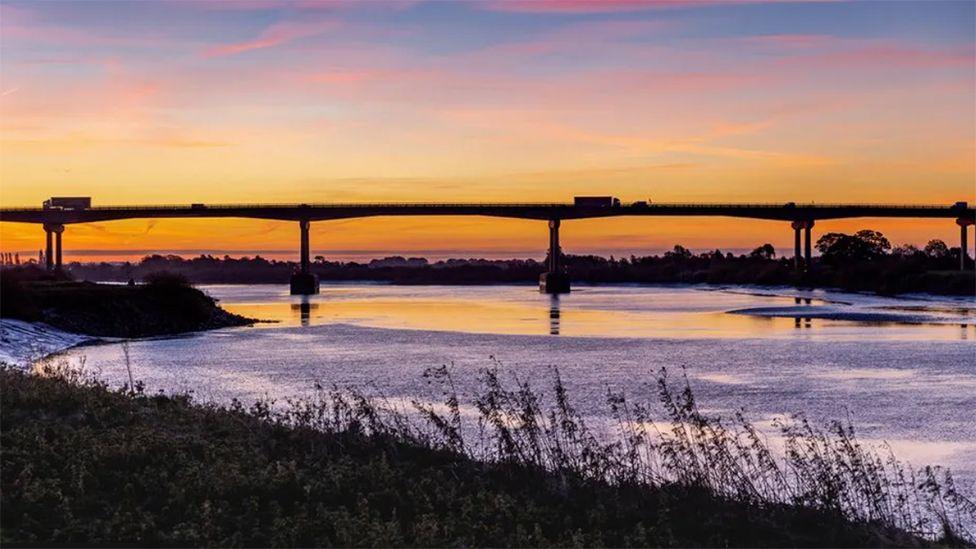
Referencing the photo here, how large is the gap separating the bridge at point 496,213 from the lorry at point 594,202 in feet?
0.64

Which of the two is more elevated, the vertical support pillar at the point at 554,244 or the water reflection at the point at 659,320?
the vertical support pillar at the point at 554,244

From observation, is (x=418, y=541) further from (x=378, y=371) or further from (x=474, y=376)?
(x=378, y=371)

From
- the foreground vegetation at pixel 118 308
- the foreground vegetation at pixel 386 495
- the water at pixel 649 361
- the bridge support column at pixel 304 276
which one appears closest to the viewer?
the foreground vegetation at pixel 386 495

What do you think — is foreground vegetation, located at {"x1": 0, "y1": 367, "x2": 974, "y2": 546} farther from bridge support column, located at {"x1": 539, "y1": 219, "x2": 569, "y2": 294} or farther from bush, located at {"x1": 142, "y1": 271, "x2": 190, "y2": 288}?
bridge support column, located at {"x1": 539, "y1": 219, "x2": 569, "y2": 294}

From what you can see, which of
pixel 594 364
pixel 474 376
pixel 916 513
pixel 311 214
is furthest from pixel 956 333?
pixel 311 214

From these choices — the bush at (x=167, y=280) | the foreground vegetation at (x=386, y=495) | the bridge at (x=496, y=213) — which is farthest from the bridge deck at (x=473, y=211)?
the foreground vegetation at (x=386, y=495)

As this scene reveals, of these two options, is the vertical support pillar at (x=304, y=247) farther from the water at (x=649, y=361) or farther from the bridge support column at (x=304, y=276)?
the water at (x=649, y=361)

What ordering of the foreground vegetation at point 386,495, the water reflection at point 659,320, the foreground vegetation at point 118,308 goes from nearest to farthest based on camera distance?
1. the foreground vegetation at point 386,495
2. the foreground vegetation at point 118,308
3. the water reflection at point 659,320

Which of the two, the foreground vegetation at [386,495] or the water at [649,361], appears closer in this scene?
the foreground vegetation at [386,495]

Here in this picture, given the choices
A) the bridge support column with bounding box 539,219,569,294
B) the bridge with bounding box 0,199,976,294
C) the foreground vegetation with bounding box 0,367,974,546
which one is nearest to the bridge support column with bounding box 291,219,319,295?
the bridge with bounding box 0,199,976,294

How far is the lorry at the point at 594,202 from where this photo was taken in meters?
159

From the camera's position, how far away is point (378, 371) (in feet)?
111

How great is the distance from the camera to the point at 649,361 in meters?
37.6

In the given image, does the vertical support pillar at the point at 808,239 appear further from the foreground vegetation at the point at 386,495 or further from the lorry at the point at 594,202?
the foreground vegetation at the point at 386,495
